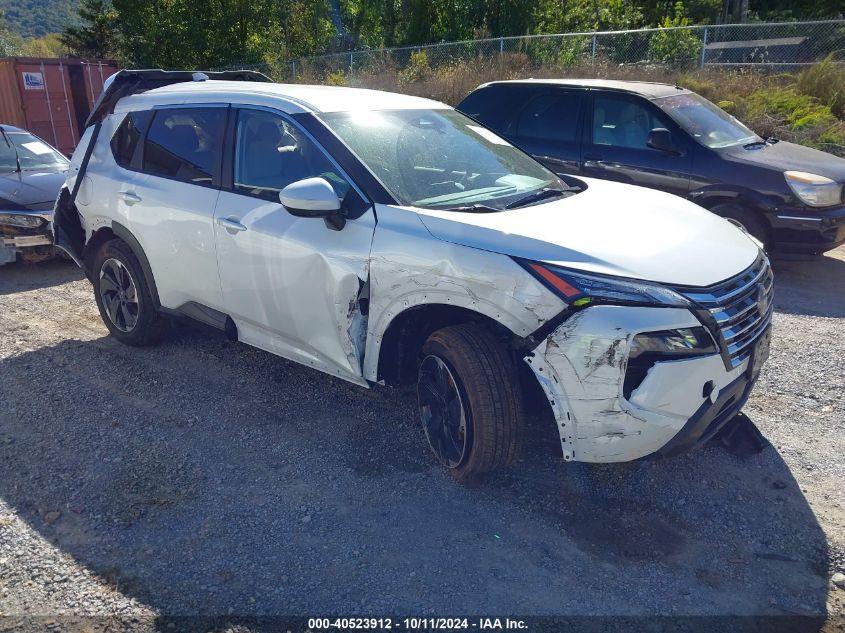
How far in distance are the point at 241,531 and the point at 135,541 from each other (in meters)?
0.46

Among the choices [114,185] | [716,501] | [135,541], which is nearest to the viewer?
[135,541]

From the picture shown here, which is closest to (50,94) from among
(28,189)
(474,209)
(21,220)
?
(28,189)

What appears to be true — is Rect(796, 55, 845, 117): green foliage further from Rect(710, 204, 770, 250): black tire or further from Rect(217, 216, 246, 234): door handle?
Rect(217, 216, 246, 234): door handle

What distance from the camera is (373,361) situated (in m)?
3.76

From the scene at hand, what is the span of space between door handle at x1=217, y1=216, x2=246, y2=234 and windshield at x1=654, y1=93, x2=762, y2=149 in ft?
16.3

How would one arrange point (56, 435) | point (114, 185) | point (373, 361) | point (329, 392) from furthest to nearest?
point (114, 185) → point (329, 392) → point (56, 435) → point (373, 361)

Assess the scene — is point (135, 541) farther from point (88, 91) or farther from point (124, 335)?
point (88, 91)

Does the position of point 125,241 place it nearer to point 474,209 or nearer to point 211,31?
point 474,209

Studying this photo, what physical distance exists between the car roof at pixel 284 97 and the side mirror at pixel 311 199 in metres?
0.71

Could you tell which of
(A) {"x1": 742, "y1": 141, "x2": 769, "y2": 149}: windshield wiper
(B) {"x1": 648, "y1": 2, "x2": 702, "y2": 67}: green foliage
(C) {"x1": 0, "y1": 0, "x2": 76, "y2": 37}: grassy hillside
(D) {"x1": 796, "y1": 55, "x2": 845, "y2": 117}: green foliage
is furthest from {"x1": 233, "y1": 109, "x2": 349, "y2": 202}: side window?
(C) {"x1": 0, "y1": 0, "x2": 76, "y2": 37}: grassy hillside

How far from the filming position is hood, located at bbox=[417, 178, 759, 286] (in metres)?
3.10

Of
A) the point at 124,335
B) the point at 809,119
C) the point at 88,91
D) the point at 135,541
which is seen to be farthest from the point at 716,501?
the point at 88,91

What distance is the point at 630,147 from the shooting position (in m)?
7.52

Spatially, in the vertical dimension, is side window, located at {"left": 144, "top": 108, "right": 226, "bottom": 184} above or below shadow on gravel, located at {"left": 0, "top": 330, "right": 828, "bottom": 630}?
above
